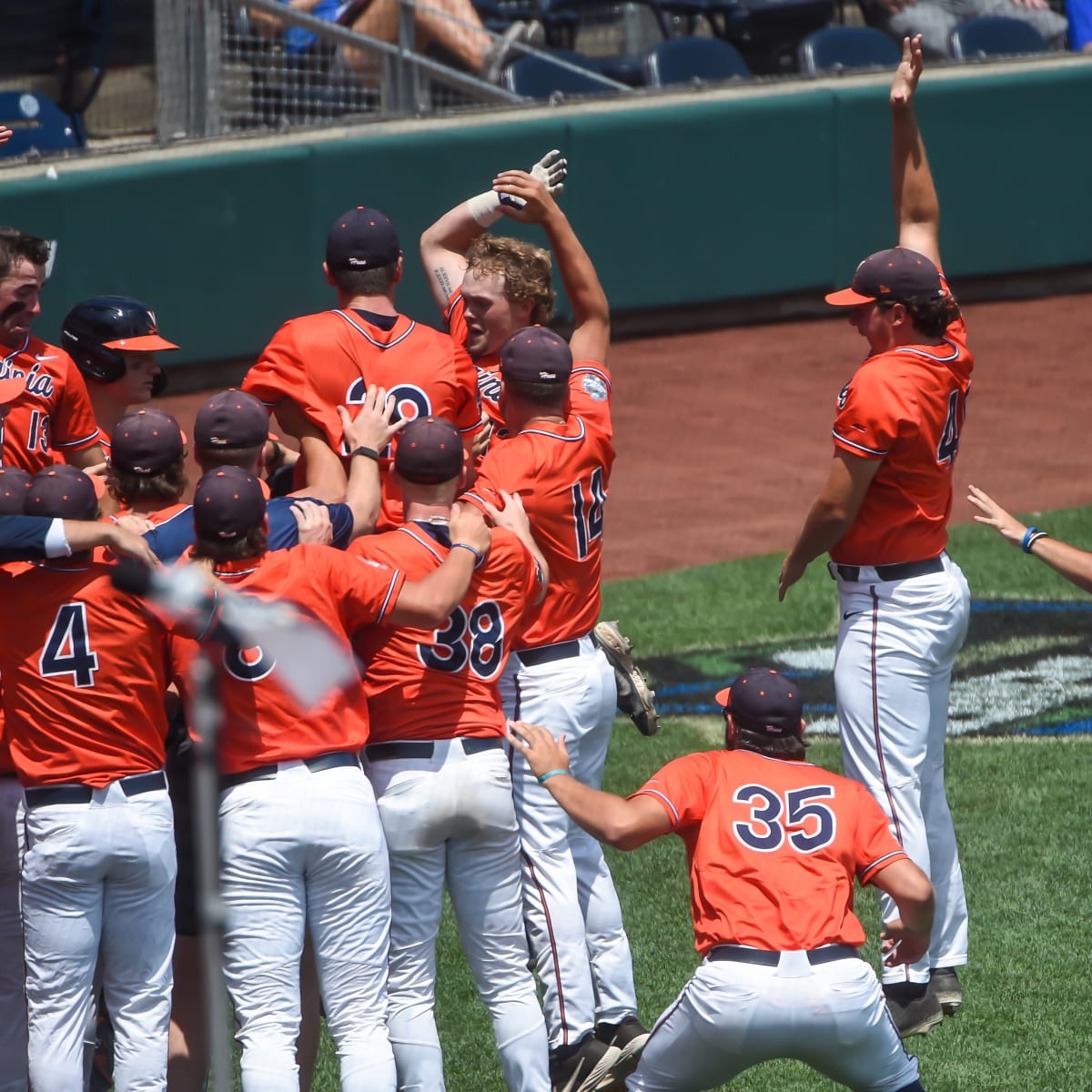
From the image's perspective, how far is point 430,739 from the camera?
409cm

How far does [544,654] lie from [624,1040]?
3.32 feet

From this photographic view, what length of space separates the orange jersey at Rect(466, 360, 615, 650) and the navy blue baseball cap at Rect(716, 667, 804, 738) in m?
0.80

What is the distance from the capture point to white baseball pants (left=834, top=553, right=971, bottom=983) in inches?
193

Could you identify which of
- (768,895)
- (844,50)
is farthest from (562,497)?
(844,50)

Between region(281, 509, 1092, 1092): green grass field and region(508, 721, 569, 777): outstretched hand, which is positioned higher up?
region(508, 721, 569, 777): outstretched hand

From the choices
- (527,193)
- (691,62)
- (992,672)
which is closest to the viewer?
(527,193)

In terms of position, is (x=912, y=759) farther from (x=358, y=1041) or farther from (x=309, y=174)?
(x=309, y=174)

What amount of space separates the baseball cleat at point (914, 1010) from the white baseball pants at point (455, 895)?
1.16 meters

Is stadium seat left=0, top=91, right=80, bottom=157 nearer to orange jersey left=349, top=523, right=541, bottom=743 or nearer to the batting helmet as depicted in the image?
the batting helmet

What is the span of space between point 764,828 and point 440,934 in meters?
2.10

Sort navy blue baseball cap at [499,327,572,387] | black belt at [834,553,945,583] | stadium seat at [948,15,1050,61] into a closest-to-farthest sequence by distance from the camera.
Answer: navy blue baseball cap at [499,327,572,387] → black belt at [834,553,945,583] → stadium seat at [948,15,1050,61]

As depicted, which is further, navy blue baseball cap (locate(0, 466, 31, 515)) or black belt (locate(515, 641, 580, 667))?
black belt (locate(515, 641, 580, 667))

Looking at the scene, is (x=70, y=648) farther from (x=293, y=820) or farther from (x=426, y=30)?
(x=426, y=30)

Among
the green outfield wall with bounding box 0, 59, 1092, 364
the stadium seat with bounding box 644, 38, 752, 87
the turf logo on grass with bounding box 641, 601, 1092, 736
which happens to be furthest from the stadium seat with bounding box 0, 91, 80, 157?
the turf logo on grass with bounding box 641, 601, 1092, 736
